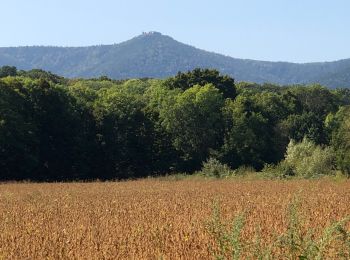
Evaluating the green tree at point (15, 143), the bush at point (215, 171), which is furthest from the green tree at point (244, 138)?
the green tree at point (15, 143)

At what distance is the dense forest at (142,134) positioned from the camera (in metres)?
46.0

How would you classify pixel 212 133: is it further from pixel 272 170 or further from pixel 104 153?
pixel 272 170

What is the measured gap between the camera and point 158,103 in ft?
231

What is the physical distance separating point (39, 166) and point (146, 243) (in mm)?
42648

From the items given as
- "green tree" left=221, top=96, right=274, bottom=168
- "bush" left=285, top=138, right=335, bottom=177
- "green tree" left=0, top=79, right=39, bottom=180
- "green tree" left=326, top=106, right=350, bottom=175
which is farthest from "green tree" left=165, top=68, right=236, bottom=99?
"green tree" left=326, top=106, right=350, bottom=175

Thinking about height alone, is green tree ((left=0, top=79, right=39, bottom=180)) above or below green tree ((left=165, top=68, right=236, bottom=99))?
below

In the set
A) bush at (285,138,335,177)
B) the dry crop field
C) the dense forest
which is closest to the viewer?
the dry crop field

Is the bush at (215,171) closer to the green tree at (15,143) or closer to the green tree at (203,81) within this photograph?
the green tree at (15,143)

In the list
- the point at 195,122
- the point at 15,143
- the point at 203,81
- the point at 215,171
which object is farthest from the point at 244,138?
the point at 15,143

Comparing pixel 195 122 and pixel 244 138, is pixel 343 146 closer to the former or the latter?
pixel 244 138

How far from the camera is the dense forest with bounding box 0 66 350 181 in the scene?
4603cm

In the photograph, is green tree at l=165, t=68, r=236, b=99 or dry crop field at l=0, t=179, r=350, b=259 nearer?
dry crop field at l=0, t=179, r=350, b=259

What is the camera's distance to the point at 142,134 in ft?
189

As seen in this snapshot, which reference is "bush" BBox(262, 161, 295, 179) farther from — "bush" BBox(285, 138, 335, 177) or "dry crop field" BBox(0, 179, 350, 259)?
"dry crop field" BBox(0, 179, 350, 259)
